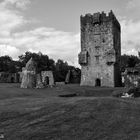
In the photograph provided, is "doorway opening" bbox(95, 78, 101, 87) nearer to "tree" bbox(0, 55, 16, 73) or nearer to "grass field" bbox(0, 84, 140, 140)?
"grass field" bbox(0, 84, 140, 140)

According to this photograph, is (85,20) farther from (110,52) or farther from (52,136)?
(52,136)

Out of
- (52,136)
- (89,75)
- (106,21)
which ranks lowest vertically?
(52,136)

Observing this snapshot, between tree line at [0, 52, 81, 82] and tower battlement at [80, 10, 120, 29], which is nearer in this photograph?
tower battlement at [80, 10, 120, 29]

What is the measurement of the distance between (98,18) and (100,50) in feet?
19.2

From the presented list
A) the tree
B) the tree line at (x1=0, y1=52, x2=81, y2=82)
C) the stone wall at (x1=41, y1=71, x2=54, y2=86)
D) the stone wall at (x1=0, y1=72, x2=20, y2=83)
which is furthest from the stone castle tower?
the tree

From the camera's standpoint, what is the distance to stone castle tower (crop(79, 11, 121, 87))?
152 feet

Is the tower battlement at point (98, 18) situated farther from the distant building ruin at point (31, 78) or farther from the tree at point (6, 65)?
the tree at point (6, 65)

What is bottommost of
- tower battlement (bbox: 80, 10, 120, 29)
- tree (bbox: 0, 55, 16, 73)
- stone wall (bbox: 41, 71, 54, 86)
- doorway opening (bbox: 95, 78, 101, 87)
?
doorway opening (bbox: 95, 78, 101, 87)

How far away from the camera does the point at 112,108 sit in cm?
1452

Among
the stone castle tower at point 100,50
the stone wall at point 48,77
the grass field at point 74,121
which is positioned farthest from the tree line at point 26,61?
the grass field at point 74,121

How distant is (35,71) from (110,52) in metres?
15.5

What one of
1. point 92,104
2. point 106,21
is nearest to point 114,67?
point 106,21

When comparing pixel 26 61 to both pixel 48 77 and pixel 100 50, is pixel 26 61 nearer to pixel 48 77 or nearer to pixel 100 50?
pixel 48 77

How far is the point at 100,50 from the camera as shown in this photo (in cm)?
4728
